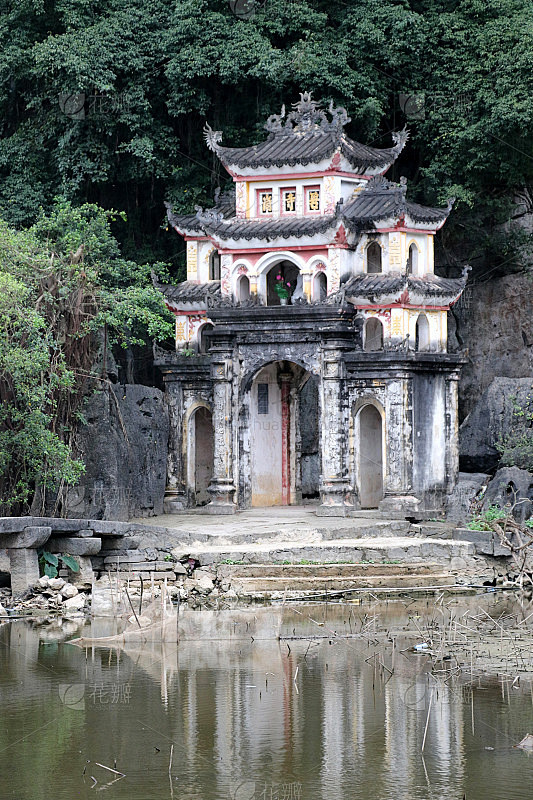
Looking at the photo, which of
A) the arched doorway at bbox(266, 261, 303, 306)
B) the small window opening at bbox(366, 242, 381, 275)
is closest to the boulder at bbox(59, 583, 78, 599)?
the arched doorway at bbox(266, 261, 303, 306)

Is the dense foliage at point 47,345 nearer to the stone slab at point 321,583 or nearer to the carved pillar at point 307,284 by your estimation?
the carved pillar at point 307,284

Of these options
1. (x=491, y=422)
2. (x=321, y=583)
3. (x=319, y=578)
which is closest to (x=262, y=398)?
(x=491, y=422)

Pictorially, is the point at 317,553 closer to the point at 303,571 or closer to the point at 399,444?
the point at 303,571

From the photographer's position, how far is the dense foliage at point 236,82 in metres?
36.0

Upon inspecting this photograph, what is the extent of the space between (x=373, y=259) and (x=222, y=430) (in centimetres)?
547

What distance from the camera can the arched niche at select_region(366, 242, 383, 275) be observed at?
109 feet

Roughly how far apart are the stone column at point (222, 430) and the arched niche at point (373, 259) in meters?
4.01

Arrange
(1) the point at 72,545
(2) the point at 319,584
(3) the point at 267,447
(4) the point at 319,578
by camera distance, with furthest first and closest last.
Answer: (3) the point at 267,447, (4) the point at 319,578, (2) the point at 319,584, (1) the point at 72,545

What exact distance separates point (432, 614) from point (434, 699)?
6.28m

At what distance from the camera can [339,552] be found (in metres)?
27.0

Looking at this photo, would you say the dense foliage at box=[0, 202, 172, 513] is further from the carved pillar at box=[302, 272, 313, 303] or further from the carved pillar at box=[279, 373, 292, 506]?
the carved pillar at box=[279, 373, 292, 506]

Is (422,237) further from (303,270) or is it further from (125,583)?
(125,583)

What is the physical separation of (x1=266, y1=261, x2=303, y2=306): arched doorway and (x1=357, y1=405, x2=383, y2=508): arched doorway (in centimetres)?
340

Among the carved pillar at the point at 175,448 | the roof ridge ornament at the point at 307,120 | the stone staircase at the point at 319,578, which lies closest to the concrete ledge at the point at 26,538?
the stone staircase at the point at 319,578
